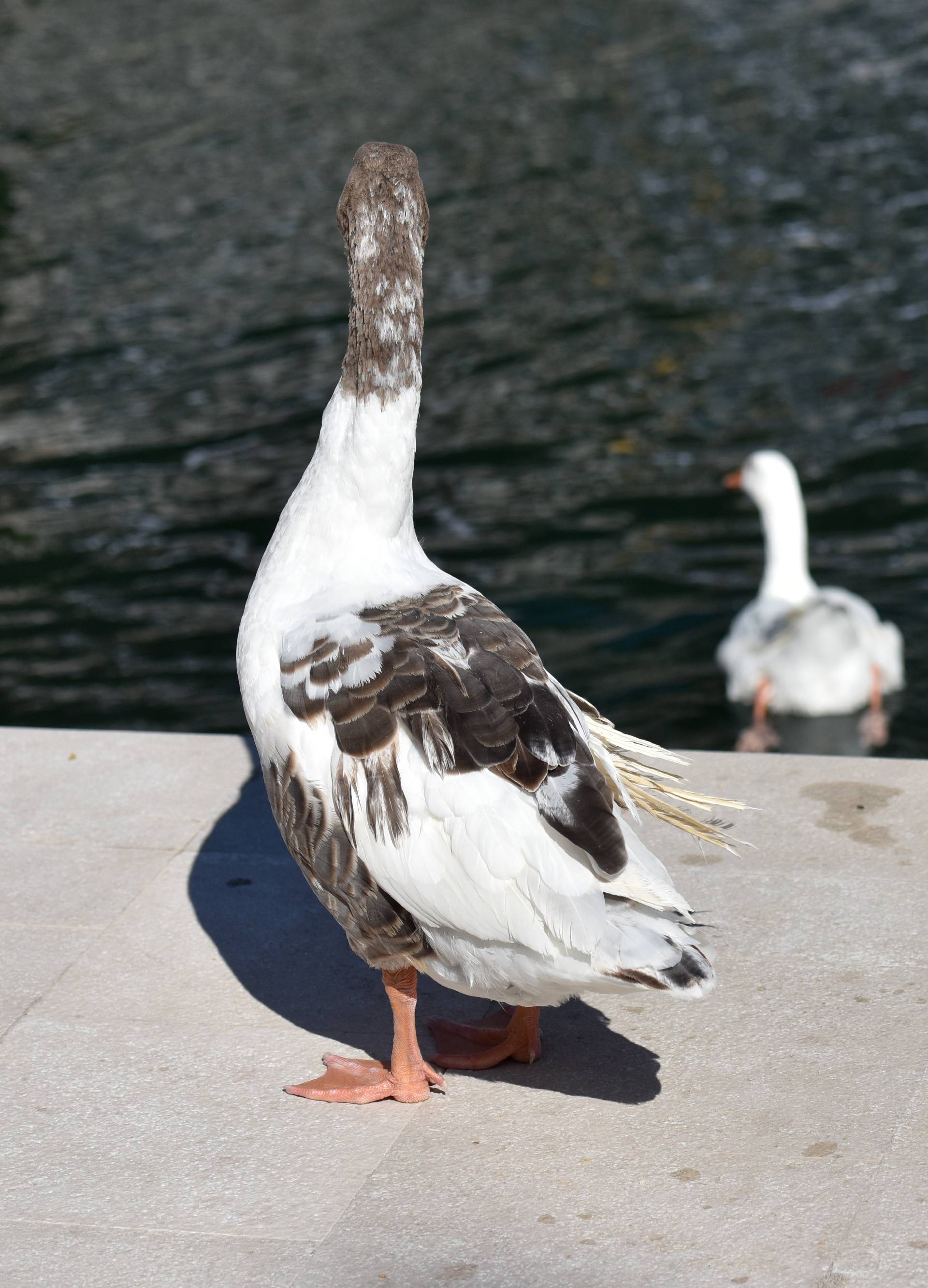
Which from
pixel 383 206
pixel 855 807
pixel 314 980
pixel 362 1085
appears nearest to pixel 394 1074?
pixel 362 1085

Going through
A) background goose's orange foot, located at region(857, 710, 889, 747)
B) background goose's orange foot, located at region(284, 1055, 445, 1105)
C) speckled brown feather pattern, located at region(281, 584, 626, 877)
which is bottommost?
background goose's orange foot, located at region(857, 710, 889, 747)

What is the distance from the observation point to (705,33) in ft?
76.0

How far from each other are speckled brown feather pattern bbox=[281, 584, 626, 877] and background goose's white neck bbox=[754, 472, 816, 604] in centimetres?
597

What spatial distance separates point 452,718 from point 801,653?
5.77 metres

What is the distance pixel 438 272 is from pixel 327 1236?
1280 cm

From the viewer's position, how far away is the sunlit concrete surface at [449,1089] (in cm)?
321

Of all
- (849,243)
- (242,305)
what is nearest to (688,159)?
(849,243)

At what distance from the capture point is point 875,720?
9.16 m

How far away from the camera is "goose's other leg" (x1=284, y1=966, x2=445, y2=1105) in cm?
378

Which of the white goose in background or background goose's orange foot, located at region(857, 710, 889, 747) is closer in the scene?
the white goose in background

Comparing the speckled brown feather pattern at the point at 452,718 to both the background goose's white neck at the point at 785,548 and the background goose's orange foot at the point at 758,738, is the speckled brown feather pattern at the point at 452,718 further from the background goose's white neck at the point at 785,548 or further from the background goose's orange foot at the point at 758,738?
the background goose's white neck at the point at 785,548

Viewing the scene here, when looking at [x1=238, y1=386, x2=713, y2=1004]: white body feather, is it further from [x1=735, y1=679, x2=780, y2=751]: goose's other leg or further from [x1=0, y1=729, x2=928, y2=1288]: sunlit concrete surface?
[x1=735, y1=679, x2=780, y2=751]: goose's other leg

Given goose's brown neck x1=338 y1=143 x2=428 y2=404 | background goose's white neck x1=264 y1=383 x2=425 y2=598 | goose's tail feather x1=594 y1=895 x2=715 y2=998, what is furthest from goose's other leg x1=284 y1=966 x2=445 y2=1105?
goose's brown neck x1=338 y1=143 x2=428 y2=404

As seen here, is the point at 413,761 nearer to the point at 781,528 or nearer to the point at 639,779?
the point at 639,779
